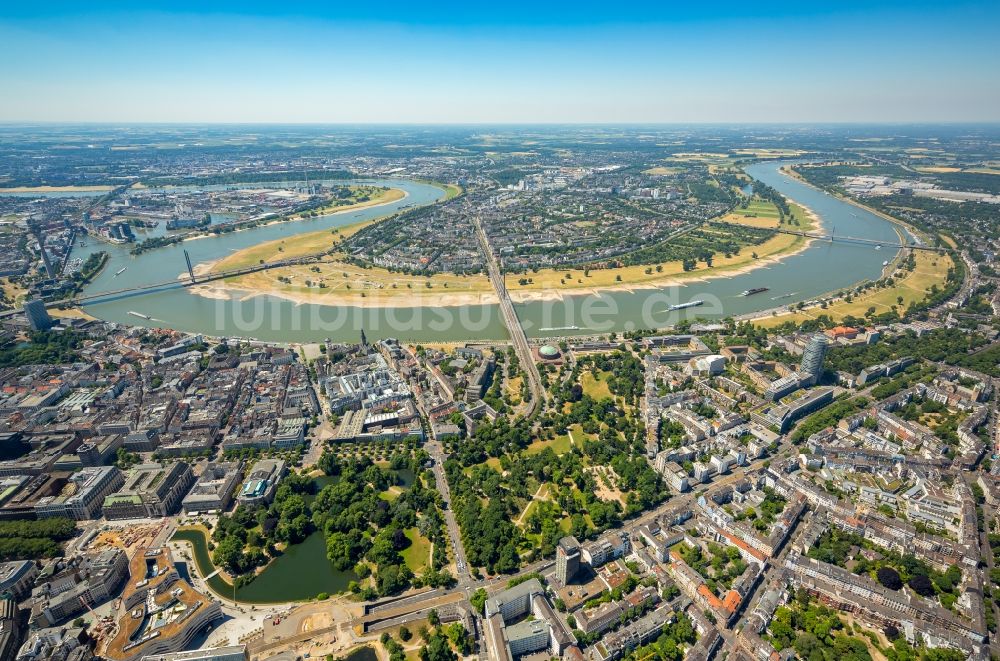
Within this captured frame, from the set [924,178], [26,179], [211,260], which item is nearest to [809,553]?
[211,260]

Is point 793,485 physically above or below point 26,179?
below

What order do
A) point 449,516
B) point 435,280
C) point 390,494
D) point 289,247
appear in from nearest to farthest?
point 449,516 < point 390,494 < point 435,280 < point 289,247

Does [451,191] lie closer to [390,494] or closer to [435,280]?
[435,280]

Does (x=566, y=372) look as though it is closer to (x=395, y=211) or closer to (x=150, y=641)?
(x=150, y=641)

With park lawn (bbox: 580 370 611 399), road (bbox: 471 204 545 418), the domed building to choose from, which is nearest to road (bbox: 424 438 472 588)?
road (bbox: 471 204 545 418)

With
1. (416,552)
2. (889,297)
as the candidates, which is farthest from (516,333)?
(889,297)

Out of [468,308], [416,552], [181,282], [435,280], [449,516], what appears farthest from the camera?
[181,282]
